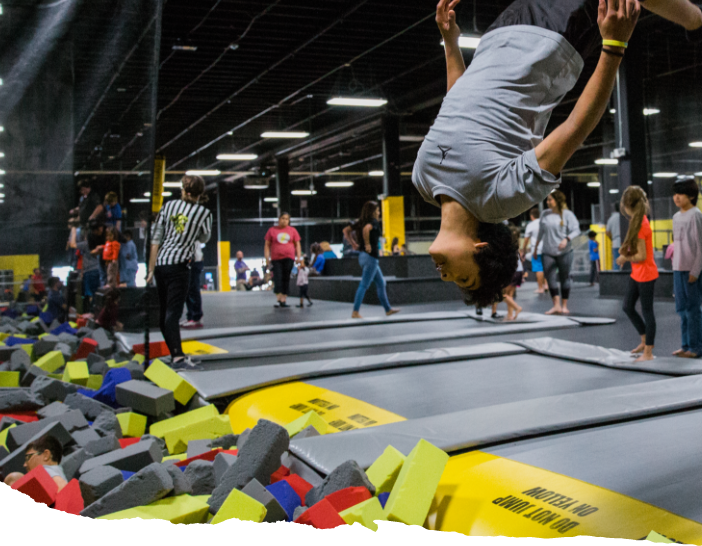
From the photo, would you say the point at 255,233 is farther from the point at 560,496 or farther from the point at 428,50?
the point at 560,496

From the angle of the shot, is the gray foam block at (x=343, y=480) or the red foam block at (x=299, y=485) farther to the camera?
the red foam block at (x=299, y=485)

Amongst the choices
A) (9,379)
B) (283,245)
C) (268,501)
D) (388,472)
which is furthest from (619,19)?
(283,245)

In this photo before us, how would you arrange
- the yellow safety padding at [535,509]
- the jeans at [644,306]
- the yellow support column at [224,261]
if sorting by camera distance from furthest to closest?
the yellow support column at [224,261] < the jeans at [644,306] < the yellow safety padding at [535,509]

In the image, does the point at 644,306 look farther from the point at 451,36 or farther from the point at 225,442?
the point at 225,442

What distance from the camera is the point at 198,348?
495 cm

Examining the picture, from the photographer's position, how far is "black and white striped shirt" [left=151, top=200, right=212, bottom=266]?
399 centimetres

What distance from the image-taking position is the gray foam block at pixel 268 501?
1.78 metres

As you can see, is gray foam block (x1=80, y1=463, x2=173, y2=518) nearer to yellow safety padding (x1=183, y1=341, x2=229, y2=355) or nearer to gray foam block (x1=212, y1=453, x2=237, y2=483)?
gray foam block (x1=212, y1=453, x2=237, y2=483)

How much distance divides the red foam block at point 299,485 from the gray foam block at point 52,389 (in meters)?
1.85

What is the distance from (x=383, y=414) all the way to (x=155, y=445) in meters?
0.99

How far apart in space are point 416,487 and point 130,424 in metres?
1.90

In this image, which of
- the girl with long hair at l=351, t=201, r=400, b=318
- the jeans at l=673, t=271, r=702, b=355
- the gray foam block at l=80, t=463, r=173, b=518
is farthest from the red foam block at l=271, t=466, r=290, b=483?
the girl with long hair at l=351, t=201, r=400, b=318

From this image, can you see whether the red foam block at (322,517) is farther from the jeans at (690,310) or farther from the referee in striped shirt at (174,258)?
the jeans at (690,310)

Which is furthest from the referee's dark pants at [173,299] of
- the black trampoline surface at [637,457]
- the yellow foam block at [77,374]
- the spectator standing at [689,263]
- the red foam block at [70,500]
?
the spectator standing at [689,263]
